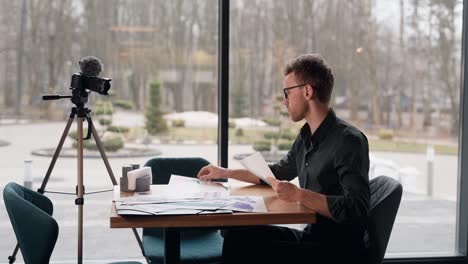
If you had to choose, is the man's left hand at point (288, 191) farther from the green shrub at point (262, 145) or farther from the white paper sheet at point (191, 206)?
the green shrub at point (262, 145)

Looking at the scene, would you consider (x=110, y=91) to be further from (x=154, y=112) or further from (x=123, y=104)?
(x=154, y=112)

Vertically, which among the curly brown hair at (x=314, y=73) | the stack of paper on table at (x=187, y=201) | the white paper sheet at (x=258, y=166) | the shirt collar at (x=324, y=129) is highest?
the curly brown hair at (x=314, y=73)

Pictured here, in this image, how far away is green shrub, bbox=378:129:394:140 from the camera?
4172 mm

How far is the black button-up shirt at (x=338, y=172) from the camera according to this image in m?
2.40

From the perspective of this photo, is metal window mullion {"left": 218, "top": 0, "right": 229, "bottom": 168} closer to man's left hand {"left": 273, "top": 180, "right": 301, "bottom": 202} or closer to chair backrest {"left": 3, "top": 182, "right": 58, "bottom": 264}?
man's left hand {"left": 273, "top": 180, "right": 301, "bottom": 202}

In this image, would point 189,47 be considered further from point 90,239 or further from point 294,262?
point 294,262

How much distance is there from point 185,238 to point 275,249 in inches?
32.2

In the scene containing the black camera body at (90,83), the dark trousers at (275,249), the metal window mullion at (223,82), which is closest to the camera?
the dark trousers at (275,249)

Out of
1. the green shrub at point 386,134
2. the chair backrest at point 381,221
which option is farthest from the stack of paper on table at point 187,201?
the green shrub at point 386,134

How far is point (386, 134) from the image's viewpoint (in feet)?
13.7

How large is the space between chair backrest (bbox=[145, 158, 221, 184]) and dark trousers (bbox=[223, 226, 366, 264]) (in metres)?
0.83

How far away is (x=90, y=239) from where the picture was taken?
3932mm

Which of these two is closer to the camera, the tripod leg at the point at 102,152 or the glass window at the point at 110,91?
the tripod leg at the point at 102,152

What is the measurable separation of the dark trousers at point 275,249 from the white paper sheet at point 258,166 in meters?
→ 0.25
